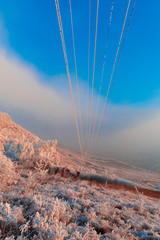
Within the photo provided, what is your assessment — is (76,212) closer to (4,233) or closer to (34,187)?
(4,233)

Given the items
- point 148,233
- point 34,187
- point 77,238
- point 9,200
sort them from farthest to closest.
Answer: point 34,187, point 9,200, point 148,233, point 77,238

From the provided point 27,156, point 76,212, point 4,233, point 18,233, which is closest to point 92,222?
point 76,212

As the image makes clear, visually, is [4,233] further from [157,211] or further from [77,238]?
[157,211]

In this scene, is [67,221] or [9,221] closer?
[9,221]

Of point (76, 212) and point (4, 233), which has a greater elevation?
point (76, 212)

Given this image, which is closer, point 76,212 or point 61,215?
point 61,215

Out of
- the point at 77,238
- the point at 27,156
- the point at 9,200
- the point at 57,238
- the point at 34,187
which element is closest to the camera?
the point at 57,238

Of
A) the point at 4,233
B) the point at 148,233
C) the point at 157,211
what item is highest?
the point at 157,211

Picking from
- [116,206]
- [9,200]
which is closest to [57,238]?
[9,200]

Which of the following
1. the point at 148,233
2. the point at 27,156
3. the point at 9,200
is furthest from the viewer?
the point at 27,156
